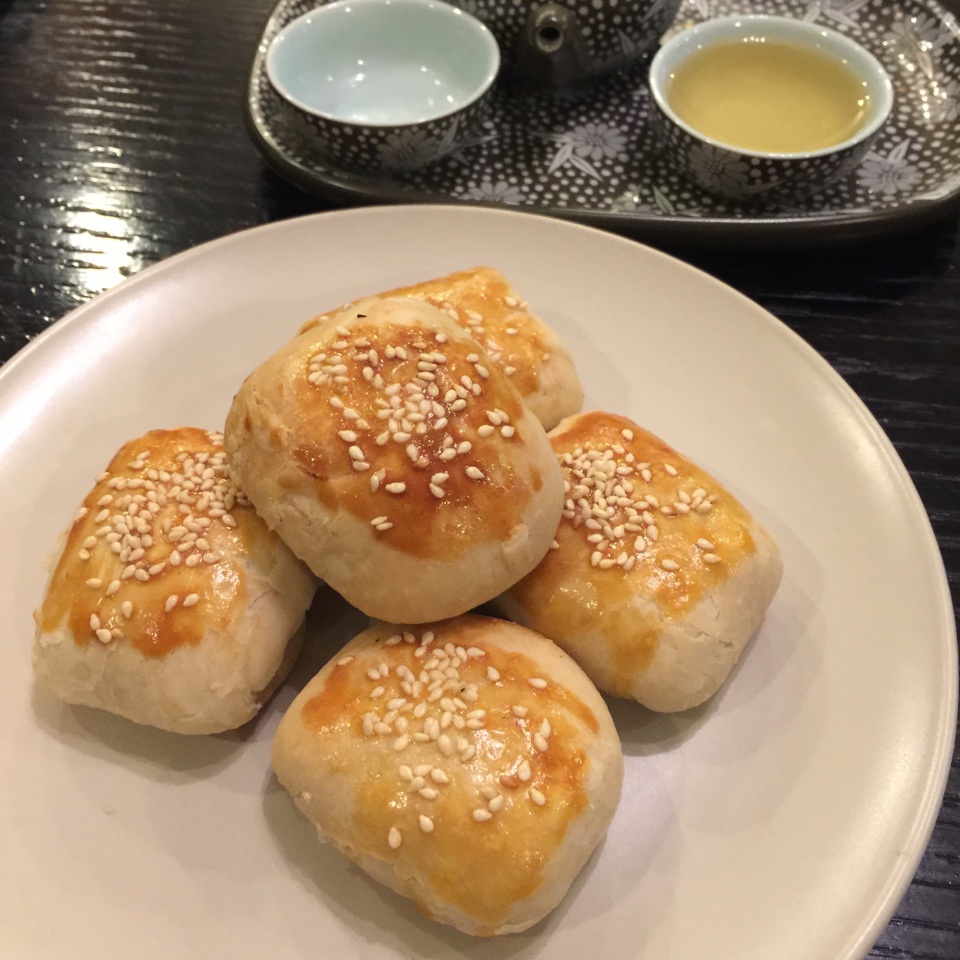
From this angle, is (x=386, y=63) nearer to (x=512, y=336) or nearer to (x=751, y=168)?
(x=751, y=168)

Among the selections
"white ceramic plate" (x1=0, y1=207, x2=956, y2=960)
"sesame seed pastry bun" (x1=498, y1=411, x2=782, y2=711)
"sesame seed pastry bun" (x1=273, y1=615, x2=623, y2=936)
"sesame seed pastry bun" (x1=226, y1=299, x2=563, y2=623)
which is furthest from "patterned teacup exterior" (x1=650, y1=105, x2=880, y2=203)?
"sesame seed pastry bun" (x1=273, y1=615, x2=623, y2=936)

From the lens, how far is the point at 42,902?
1.38 metres

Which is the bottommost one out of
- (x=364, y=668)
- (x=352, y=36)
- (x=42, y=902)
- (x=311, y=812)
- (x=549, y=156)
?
(x=42, y=902)

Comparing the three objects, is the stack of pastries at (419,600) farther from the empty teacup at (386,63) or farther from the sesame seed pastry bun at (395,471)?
the empty teacup at (386,63)

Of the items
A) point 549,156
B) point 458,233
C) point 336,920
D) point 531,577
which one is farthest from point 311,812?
point 549,156

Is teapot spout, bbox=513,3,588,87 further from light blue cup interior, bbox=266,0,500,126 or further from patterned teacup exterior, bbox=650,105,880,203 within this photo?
patterned teacup exterior, bbox=650,105,880,203

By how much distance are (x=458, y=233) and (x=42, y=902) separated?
1790mm

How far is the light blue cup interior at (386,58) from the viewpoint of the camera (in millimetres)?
2844

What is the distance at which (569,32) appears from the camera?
2818 mm

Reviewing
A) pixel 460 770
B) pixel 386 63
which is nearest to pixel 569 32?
pixel 386 63

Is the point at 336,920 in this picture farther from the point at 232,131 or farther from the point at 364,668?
the point at 232,131

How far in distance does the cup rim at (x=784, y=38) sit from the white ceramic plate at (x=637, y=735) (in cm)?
66

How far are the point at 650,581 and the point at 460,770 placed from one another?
49 cm

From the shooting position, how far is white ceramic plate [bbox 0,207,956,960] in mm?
1373
